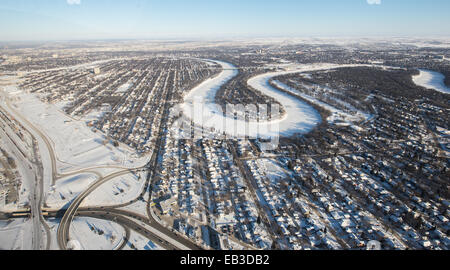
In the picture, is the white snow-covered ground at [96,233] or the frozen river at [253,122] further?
the frozen river at [253,122]

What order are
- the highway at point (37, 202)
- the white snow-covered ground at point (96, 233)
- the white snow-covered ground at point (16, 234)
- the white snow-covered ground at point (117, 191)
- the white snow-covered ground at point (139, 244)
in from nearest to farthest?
the white snow-covered ground at point (139, 244), the white snow-covered ground at point (16, 234), the white snow-covered ground at point (96, 233), the highway at point (37, 202), the white snow-covered ground at point (117, 191)

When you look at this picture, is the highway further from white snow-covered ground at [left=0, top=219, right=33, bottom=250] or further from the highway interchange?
white snow-covered ground at [left=0, top=219, right=33, bottom=250]

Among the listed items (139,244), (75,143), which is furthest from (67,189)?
(75,143)

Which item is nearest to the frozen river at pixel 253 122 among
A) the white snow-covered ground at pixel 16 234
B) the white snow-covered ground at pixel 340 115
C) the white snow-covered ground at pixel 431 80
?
the white snow-covered ground at pixel 340 115

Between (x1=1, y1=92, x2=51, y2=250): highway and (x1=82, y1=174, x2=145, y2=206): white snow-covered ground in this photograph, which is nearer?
(x1=1, y1=92, x2=51, y2=250): highway

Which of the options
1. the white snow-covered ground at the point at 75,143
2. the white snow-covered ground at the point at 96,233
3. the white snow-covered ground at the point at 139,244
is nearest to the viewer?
the white snow-covered ground at the point at 139,244

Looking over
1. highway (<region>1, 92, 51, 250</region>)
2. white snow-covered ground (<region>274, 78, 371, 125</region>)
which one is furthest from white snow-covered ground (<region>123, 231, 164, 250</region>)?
white snow-covered ground (<region>274, 78, 371, 125</region>)

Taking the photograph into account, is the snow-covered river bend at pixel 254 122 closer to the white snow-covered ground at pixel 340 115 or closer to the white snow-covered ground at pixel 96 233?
the white snow-covered ground at pixel 340 115

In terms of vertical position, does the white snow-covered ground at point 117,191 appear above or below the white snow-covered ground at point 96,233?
above
